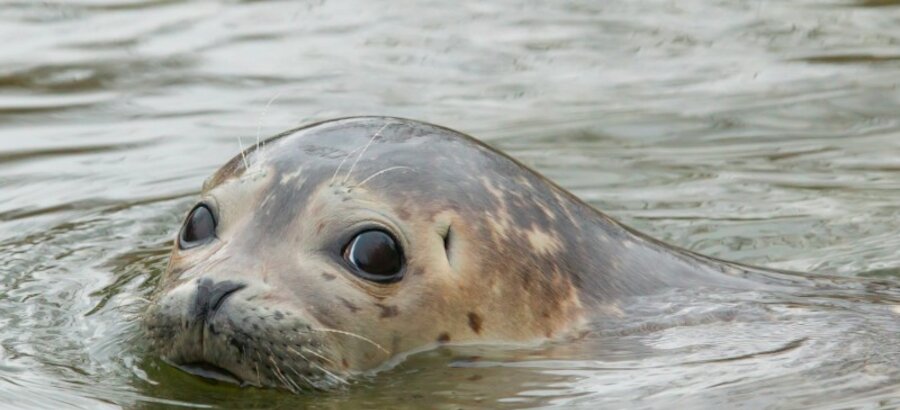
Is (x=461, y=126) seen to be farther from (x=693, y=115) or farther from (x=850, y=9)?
(x=850, y=9)

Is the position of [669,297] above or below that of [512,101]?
below

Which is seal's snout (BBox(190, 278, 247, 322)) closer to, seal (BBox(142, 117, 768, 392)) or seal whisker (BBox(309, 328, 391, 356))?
seal (BBox(142, 117, 768, 392))

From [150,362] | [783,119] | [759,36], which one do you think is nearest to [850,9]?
[759,36]

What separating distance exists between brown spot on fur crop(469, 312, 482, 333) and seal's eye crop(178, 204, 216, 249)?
30.1 inches

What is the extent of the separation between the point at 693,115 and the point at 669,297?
383 centimetres

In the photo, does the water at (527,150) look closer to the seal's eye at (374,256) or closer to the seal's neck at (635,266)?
the seal's neck at (635,266)

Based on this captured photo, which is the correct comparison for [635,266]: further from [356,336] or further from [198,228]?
[198,228]

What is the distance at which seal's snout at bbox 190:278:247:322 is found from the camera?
4855 millimetres

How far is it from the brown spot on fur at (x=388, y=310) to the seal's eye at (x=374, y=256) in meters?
0.07

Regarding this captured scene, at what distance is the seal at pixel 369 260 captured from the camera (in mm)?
4949

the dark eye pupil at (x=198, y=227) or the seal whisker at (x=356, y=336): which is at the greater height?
the dark eye pupil at (x=198, y=227)

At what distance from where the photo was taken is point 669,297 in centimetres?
560

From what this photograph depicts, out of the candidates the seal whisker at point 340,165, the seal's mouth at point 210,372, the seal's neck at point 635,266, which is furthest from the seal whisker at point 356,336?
the seal's neck at point 635,266

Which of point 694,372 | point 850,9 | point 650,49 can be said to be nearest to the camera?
point 694,372
